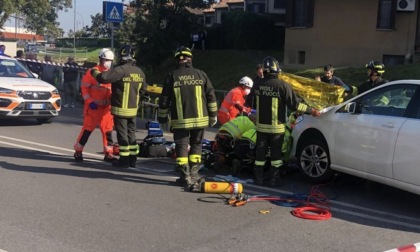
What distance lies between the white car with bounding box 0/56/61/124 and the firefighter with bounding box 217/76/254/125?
4988mm

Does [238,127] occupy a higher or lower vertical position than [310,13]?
lower

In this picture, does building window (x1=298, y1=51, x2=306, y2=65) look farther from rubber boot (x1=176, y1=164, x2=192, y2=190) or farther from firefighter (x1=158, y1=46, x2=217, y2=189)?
rubber boot (x1=176, y1=164, x2=192, y2=190)

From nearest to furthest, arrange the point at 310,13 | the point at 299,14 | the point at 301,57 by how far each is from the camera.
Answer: the point at 310,13, the point at 299,14, the point at 301,57

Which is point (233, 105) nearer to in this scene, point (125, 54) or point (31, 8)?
point (125, 54)

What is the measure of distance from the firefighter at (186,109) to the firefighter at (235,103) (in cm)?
224

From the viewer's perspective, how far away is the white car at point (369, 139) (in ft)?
20.5

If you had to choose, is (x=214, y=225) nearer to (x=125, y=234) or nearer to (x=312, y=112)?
(x=125, y=234)

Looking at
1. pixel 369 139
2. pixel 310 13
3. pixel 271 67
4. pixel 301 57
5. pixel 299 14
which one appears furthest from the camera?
pixel 301 57

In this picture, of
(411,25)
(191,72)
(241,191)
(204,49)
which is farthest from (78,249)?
(204,49)

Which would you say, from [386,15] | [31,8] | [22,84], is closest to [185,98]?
[22,84]

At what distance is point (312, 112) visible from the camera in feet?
24.9

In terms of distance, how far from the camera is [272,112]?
7.46 meters

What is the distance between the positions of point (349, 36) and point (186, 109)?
17.9 metres

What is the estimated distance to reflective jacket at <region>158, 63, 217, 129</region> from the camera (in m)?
7.28
